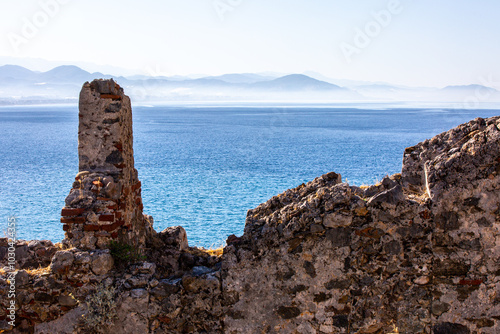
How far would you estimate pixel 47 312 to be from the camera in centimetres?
583

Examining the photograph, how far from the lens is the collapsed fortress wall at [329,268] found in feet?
17.5

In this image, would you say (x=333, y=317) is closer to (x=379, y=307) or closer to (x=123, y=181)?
(x=379, y=307)

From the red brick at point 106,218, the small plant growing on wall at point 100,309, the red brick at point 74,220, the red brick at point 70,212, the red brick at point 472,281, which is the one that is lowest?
the small plant growing on wall at point 100,309

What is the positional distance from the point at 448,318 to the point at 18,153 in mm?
66140

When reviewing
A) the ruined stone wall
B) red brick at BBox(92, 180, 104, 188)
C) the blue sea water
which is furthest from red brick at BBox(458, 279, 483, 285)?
the blue sea water

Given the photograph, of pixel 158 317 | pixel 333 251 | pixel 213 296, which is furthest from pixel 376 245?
pixel 158 317

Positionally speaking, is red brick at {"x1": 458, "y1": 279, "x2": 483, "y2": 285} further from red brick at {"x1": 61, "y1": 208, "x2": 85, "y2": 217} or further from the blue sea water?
the blue sea water

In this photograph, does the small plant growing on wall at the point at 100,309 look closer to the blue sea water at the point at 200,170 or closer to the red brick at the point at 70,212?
the red brick at the point at 70,212

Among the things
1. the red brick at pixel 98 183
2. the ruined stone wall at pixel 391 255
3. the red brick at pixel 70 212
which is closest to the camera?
the ruined stone wall at pixel 391 255

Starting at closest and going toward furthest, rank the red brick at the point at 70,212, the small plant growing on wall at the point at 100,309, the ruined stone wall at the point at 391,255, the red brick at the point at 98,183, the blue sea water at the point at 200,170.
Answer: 1. the ruined stone wall at the point at 391,255
2. the small plant growing on wall at the point at 100,309
3. the red brick at the point at 70,212
4. the red brick at the point at 98,183
5. the blue sea water at the point at 200,170

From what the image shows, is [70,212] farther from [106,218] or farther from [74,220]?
[106,218]

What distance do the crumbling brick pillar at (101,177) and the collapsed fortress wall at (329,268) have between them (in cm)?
3

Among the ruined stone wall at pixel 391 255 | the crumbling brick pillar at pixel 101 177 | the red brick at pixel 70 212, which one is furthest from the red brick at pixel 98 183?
the ruined stone wall at pixel 391 255

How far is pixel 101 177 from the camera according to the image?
6.22 meters
